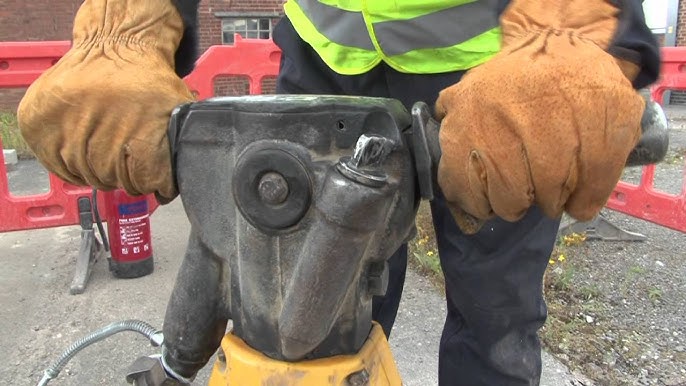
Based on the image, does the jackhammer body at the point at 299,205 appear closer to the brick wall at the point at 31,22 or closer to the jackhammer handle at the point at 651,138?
the jackhammer handle at the point at 651,138

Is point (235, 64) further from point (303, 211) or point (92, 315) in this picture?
point (303, 211)

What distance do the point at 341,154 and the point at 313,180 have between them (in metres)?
0.05

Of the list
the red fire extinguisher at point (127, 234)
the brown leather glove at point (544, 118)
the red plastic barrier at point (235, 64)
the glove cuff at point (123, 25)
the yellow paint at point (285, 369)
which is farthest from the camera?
the red plastic barrier at point (235, 64)

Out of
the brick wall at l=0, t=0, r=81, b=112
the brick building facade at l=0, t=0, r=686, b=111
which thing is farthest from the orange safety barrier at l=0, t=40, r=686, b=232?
the brick wall at l=0, t=0, r=81, b=112

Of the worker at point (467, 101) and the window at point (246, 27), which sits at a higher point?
the worker at point (467, 101)

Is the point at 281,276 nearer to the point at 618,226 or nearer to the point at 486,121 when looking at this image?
the point at 486,121

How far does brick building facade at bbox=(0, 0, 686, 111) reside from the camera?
35.6 ft

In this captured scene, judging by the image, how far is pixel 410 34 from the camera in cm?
134

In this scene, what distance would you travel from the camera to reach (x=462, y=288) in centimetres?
152

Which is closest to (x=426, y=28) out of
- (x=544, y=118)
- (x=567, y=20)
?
(x=567, y=20)

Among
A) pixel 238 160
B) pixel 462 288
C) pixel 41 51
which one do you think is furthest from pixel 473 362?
pixel 41 51

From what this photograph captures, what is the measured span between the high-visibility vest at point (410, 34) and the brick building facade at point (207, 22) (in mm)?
8521

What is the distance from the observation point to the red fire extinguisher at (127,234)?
136 inches

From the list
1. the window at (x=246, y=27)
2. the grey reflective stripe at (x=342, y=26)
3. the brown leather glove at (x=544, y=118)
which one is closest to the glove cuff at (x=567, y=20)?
the brown leather glove at (x=544, y=118)
